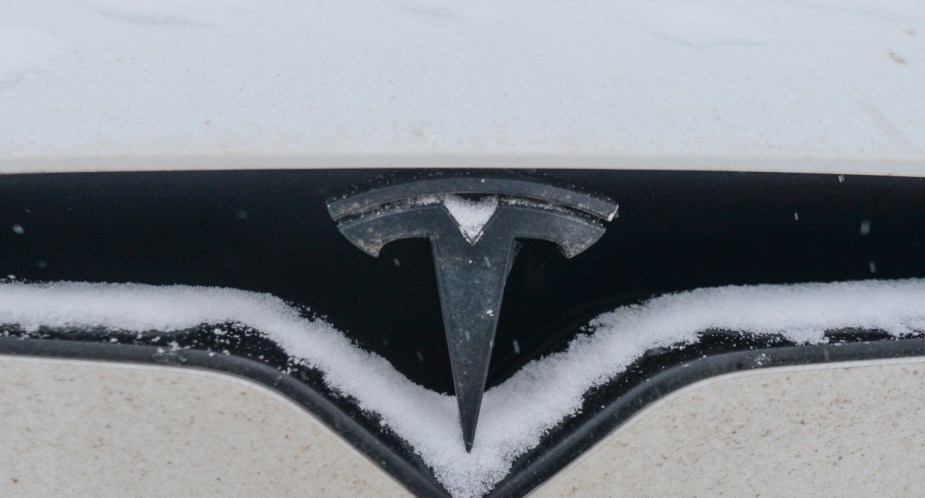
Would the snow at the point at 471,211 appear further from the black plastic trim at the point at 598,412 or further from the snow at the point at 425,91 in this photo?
the black plastic trim at the point at 598,412

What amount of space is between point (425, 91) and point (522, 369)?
0.38 meters

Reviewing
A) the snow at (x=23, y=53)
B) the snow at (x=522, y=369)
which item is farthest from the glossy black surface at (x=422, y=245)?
the snow at (x=23, y=53)

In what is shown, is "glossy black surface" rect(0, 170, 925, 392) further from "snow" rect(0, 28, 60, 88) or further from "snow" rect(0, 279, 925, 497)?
"snow" rect(0, 28, 60, 88)

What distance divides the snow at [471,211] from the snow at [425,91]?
0.17 ft

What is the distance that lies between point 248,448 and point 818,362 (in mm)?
699

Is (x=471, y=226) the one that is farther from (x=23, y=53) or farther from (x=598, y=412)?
(x=23, y=53)

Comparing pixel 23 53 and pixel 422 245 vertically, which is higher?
pixel 23 53

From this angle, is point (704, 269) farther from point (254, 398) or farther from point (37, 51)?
point (37, 51)

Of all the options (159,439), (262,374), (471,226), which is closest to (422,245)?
(471,226)

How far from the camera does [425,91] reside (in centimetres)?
74

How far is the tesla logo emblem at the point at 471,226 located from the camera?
2.35 feet

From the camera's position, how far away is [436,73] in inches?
30.0

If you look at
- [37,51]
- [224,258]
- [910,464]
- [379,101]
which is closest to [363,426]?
[224,258]

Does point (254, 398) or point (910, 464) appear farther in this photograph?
point (910, 464)
